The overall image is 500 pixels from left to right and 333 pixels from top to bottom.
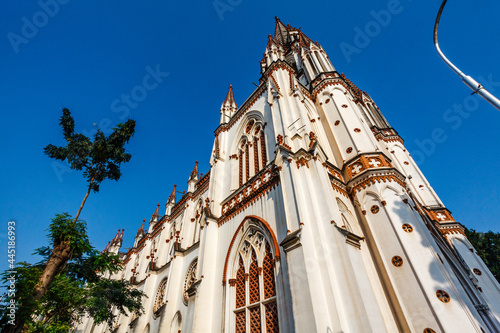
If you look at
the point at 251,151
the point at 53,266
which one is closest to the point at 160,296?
the point at 53,266

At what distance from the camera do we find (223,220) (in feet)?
39.8

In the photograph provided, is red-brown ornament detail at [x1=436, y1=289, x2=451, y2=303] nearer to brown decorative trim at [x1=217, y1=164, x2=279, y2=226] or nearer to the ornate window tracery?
brown decorative trim at [x1=217, y1=164, x2=279, y2=226]

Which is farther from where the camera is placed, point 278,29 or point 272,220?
point 278,29

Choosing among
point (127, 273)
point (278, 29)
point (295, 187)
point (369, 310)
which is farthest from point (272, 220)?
point (278, 29)

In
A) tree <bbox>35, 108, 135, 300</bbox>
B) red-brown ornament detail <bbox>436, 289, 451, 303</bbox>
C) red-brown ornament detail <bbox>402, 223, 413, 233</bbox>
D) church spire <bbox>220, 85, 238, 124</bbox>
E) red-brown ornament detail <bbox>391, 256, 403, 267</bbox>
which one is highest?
church spire <bbox>220, 85, 238, 124</bbox>

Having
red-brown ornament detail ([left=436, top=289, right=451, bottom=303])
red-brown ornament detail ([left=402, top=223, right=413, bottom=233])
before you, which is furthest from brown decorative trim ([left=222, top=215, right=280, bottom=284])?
red-brown ornament detail ([left=436, top=289, right=451, bottom=303])

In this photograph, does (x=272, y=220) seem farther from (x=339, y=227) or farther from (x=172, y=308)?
(x=172, y=308)

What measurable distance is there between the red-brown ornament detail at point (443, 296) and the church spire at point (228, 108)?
1502 cm

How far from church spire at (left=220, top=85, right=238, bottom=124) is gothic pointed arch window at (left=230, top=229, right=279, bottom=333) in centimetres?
1084

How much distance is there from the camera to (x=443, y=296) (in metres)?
7.14

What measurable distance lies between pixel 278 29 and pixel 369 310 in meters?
34.2

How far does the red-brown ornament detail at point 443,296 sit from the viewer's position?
23.1 ft

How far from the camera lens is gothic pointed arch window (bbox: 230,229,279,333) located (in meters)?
7.75

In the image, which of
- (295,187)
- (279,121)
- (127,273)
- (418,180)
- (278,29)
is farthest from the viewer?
(278,29)
